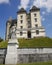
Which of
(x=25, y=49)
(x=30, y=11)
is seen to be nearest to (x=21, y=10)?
(x=30, y=11)

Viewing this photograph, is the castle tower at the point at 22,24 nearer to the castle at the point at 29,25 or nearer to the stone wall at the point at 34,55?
the castle at the point at 29,25

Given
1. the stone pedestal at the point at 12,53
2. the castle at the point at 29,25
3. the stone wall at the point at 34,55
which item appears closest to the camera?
the stone pedestal at the point at 12,53

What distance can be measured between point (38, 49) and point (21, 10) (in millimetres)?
43309

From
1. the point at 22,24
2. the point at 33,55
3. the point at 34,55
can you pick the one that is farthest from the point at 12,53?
the point at 22,24

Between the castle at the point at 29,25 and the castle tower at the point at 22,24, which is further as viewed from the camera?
the castle tower at the point at 22,24

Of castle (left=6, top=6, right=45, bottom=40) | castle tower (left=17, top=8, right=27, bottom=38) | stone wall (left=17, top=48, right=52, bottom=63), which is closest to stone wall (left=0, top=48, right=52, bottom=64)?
stone wall (left=17, top=48, right=52, bottom=63)

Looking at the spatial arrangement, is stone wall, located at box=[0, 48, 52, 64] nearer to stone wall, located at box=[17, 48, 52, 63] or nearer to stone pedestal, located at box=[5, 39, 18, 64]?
stone wall, located at box=[17, 48, 52, 63]

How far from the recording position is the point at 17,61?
2142 centimetres

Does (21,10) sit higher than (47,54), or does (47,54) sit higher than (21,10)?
(21,10)

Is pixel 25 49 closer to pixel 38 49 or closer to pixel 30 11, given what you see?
pixel 38 49

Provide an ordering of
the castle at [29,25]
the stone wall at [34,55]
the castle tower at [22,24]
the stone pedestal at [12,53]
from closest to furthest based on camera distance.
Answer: the stone pedestal at [12,53] → the stone wall at [34,55] → the castle at [29,25] → the castle tower at [22,24]

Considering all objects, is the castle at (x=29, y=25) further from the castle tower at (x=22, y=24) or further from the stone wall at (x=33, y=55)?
the stone wall at (x=33, y=55)

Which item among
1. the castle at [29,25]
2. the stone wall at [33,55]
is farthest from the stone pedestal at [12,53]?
the castle at [29,25]

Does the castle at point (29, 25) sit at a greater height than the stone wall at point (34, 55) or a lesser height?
greater
